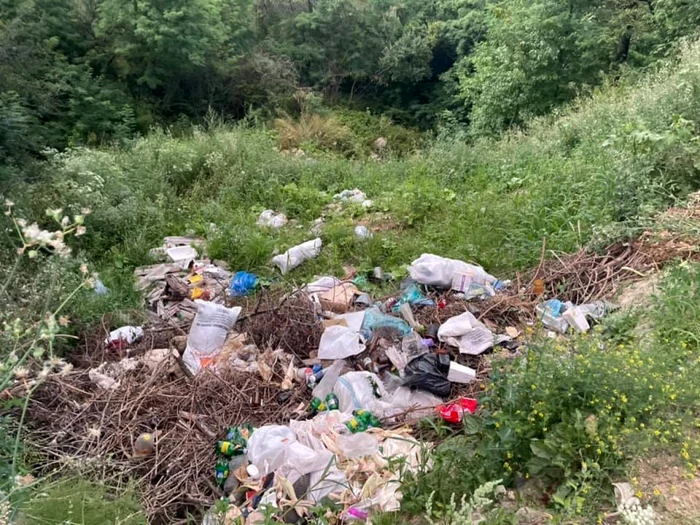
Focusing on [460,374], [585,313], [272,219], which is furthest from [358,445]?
[272,219]

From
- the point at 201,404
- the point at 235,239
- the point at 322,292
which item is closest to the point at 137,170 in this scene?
the point at 235,239

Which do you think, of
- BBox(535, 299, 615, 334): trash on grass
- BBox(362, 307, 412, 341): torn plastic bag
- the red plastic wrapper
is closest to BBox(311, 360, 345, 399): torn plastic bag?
BBox(362, 307, 412, 341): torn plastic bag

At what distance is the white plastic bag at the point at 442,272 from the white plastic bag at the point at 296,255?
42.4 inches

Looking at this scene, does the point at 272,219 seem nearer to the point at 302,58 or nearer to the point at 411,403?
the point at 411,403

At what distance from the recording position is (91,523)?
6.18ft

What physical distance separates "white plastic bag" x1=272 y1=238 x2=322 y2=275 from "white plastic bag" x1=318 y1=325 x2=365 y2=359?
1363mm

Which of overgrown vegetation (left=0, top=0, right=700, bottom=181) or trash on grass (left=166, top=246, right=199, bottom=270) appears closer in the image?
trash on grass (left=166, top=246, right=199, bottom=270)

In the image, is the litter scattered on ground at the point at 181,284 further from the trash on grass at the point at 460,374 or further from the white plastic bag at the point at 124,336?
the trash on grass at the point at 460,374

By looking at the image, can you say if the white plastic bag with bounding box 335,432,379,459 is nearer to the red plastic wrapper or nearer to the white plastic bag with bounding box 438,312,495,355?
the red plastic wrapper

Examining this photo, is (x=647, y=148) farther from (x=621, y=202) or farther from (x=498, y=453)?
(x=498, y=453)

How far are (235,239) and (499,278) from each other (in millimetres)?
2238

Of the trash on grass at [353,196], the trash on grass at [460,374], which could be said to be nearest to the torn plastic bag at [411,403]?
the trash on grass at [460,374]

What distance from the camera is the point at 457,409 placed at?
7.63 ft

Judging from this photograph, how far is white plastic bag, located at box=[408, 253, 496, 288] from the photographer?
3549 millimetres
